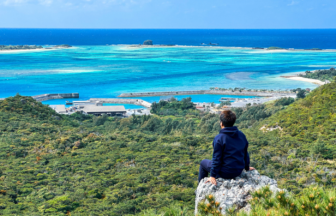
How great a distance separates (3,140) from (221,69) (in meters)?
66.6

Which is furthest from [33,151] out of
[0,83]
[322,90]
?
[0,83]

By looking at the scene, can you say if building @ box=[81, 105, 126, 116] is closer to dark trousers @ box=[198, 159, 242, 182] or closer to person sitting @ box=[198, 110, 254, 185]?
dark trousers @ box=[198, 159, 242, 182]

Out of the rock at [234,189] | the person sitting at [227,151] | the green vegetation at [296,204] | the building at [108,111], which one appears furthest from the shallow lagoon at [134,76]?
the green vegetation at [296,204]

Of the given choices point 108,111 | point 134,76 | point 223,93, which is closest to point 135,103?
point 108,111

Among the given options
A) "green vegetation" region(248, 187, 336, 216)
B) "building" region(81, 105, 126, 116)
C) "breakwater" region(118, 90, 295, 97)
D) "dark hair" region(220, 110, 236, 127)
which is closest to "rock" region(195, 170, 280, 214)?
"green vegetation" region(248, 187, 336, 216)

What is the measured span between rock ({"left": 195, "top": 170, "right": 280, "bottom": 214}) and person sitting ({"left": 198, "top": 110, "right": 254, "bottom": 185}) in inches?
4.3

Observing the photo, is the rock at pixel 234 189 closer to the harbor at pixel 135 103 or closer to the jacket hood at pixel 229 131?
the jacket hood at pixel 229 131

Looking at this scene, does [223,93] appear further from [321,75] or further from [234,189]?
[234,189]

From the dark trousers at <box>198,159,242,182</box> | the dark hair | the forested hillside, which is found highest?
the dark hair

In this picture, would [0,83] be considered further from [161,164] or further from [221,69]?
[161,164]

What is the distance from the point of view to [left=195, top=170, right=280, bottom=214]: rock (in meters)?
5.07

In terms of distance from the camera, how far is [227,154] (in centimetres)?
524

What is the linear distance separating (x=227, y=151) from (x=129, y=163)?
9532 millimetres

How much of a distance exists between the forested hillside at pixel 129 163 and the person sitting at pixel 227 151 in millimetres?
1067
